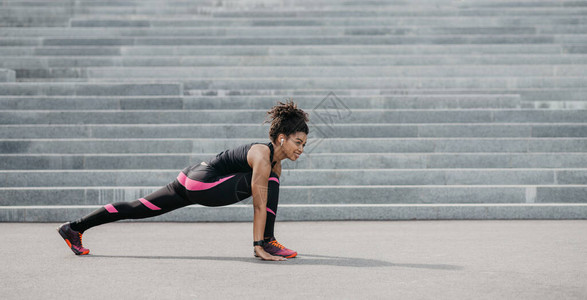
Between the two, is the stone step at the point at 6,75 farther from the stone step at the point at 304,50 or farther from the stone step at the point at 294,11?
the stone step at the point at 294,11

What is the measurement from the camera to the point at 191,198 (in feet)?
17.0

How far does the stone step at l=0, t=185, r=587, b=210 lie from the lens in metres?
7.55

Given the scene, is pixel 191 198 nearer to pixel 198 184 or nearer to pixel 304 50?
pixel 198 184

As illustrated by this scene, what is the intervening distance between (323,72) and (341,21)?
299 centimetres

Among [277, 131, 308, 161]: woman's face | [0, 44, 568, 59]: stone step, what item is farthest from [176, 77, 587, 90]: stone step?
[277, 131, 308, 161]: woman's face

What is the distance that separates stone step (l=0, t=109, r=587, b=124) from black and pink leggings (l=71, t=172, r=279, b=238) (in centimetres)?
443

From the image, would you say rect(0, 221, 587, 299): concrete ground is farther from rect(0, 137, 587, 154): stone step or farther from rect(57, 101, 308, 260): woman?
rect(0, 137, 587, 154): stone step

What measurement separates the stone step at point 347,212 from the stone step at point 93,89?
3448mm

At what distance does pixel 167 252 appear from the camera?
542 cm

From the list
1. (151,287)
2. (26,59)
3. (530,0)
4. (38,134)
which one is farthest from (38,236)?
(530,0)

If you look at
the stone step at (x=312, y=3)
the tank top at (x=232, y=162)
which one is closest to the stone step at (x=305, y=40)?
the stone step at (x=312, y=3)

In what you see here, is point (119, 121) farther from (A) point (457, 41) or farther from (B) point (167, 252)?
(A) point (457, 41)

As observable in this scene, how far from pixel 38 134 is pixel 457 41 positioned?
8311mm

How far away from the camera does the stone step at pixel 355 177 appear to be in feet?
26.4
